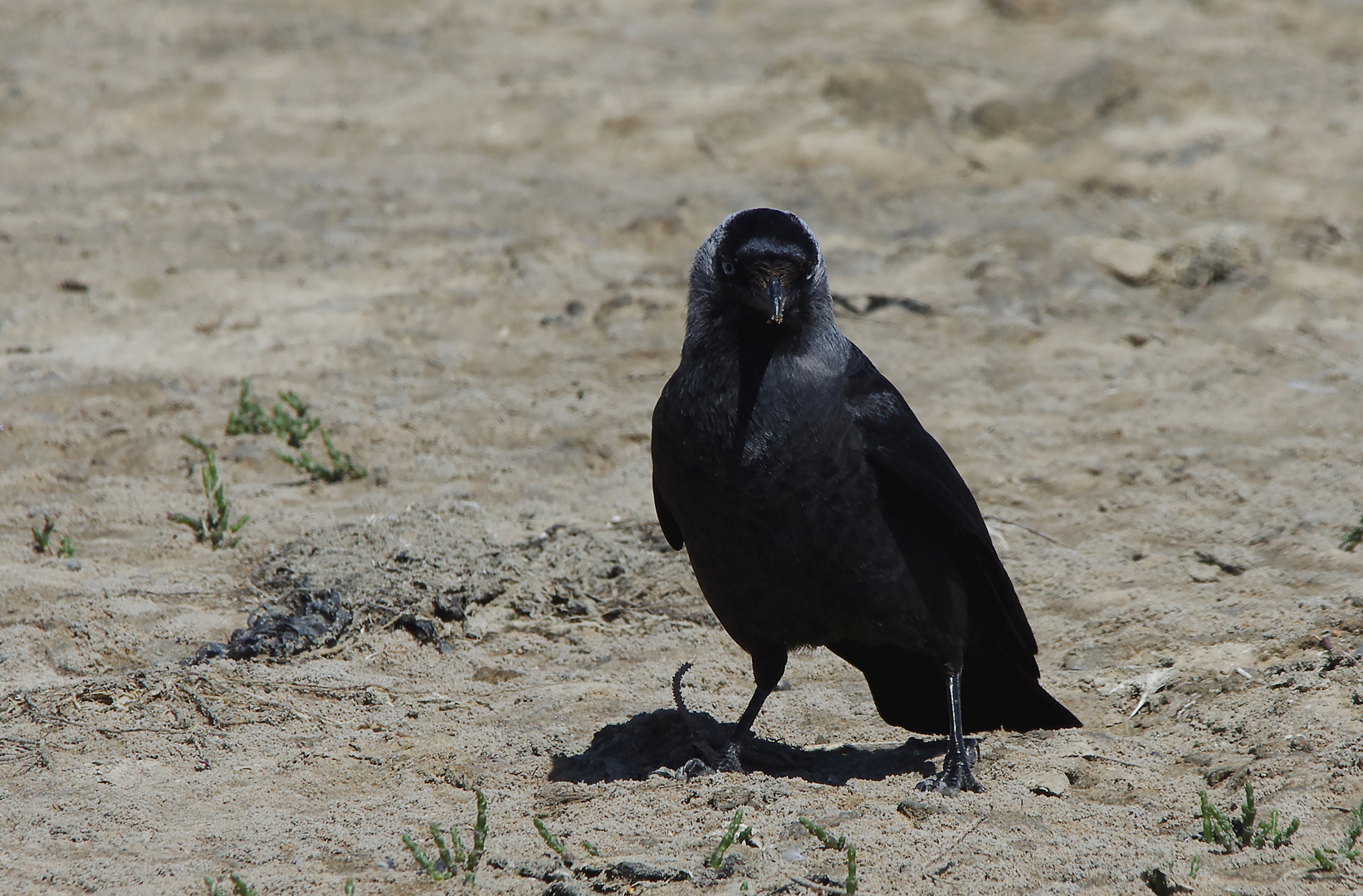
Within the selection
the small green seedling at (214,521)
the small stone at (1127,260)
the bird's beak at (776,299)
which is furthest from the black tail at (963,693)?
the small stone at (1127,260)

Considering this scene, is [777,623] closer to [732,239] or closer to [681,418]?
[681,418]

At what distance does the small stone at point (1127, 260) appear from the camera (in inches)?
281

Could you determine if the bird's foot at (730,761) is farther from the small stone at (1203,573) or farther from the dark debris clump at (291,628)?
the small stone at (1203,573)

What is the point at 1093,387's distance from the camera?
616 cm

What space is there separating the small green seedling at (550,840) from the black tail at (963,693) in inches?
43.1

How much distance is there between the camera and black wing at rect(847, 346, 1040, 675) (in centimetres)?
353

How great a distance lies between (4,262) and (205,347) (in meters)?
1.60

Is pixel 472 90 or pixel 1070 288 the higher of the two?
pixel 472 90

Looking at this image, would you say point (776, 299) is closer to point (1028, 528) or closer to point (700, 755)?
point (700, 755)

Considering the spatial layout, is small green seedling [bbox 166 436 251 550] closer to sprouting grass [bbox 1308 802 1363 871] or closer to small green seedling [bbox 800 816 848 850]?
small green seedling [bbox 800 816 848 850]

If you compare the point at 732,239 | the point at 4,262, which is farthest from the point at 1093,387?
the point at 4,262

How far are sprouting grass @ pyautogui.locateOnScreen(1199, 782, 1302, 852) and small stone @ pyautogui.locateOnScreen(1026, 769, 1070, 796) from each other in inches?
20.3

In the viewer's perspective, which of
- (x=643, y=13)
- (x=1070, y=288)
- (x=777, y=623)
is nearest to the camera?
(x=777, y=623)

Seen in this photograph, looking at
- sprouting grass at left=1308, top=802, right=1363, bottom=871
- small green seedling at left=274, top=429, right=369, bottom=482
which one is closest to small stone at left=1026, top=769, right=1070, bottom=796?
sprouting grass at left=1308, top=802, right=1363, bottom=871
